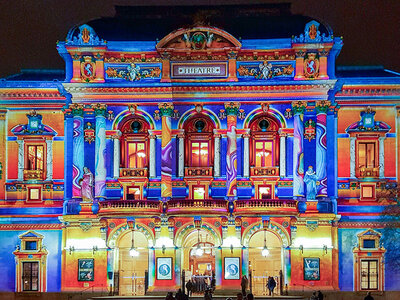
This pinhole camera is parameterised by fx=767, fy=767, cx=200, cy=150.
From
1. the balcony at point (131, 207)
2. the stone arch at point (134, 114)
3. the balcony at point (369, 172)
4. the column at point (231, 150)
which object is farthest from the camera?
the balcony at point (369, 172)

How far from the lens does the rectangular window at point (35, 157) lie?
2228 inches

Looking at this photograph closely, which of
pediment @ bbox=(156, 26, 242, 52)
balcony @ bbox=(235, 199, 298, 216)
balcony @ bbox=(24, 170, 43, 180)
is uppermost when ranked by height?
pediment @ bbox=(156, 26, 242, 52)

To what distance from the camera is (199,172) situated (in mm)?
55062

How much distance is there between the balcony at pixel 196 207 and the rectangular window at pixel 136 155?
4103 mm

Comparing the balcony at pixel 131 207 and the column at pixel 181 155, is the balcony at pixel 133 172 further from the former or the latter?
the column at pixel 181 155

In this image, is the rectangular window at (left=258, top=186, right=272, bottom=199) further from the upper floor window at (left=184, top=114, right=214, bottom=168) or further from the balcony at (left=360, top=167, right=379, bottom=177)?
the balcony at (left=360, top=167, right=379, bottom=177)

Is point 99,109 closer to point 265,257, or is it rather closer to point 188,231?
point 188,231

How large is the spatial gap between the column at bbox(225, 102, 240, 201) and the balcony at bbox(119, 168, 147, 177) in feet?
19.8

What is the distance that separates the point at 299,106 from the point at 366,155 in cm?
631

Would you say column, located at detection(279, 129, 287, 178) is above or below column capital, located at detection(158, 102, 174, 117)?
below

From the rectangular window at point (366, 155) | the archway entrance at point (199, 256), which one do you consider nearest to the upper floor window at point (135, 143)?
the archway entrance at point (199, 256)

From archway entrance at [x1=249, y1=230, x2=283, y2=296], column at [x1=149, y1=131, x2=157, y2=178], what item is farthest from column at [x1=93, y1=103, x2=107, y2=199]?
archway entrance at [x1=249, y1=230, x2=283, y2=296]

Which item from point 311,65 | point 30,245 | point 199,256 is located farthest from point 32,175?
point 311,65

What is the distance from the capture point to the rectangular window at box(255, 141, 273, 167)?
55.4m
